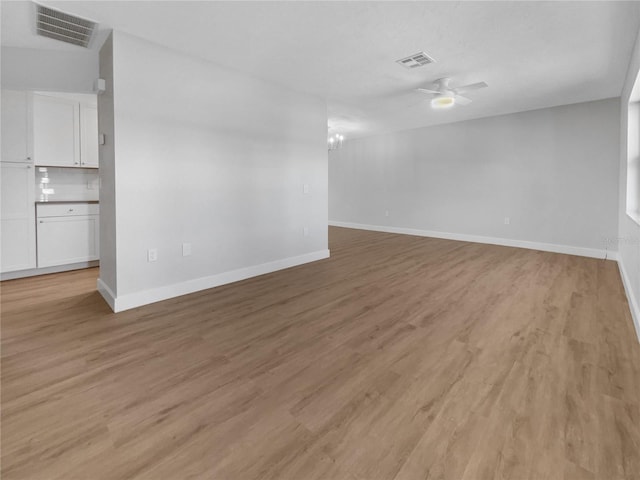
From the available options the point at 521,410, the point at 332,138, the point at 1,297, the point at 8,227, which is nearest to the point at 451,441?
the point at 521,410

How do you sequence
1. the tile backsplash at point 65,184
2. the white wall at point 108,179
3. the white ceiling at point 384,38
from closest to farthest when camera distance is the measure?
1. the white ceiling at point 384,38
2. the white wall at point 108,179
3. the tile backsplash at point 65,184

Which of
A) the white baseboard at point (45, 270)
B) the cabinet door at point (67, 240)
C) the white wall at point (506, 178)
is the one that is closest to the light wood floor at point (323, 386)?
the white baseboard at point (45, 270)

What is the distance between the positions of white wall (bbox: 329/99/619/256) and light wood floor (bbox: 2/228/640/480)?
272cm

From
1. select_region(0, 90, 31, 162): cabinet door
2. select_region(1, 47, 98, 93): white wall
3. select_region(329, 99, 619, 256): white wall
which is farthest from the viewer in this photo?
select_region(329, 99, 619, 256): white wall

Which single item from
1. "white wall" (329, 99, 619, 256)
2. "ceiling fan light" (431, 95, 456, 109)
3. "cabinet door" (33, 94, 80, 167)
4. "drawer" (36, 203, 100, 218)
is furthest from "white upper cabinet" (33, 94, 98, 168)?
"white wall" (329, 99, 619, 256)

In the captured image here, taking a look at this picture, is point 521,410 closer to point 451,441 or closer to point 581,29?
point 451,441

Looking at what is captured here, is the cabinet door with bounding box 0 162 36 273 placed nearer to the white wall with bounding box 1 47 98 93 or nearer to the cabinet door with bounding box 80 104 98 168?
the cabinet door with bounding box 80 104 98 168

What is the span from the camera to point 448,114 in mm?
5875

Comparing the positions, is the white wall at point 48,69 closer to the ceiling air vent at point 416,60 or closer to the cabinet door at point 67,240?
the cabinet door at point 67,240

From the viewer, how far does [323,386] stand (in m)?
1.77

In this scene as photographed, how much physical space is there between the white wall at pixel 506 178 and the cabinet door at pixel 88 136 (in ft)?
19.7

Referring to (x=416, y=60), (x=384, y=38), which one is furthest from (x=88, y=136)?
(x=416, y=60)

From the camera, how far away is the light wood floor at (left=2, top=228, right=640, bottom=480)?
127 cm

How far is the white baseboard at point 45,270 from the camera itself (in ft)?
12.3
